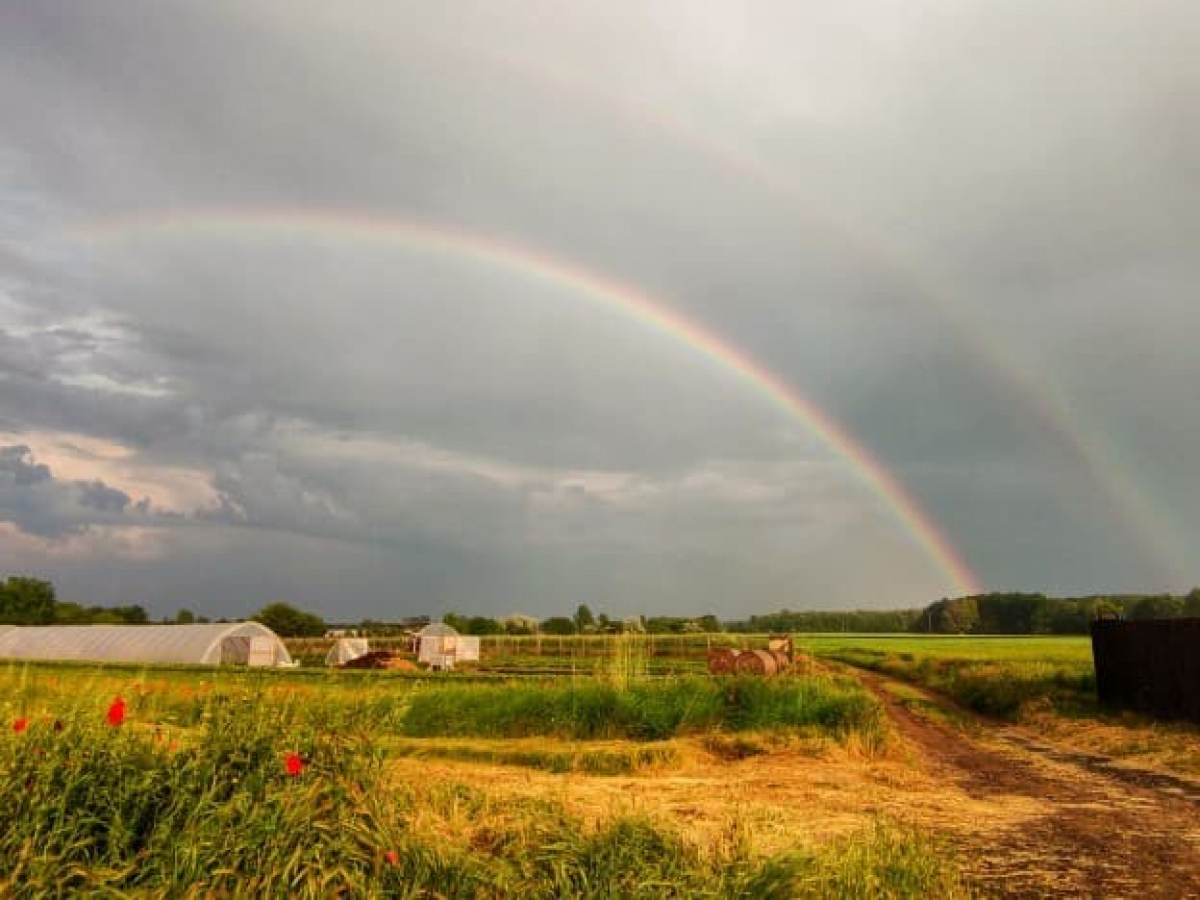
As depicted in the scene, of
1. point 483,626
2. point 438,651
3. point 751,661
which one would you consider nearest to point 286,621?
point 483,626

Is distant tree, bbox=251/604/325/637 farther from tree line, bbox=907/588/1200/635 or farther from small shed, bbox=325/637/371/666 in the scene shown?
tree line, bbox=907/588/1200/635

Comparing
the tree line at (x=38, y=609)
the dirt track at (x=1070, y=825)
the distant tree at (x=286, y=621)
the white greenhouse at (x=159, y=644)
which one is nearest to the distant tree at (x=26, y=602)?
the tree line at (x=38, y=609)

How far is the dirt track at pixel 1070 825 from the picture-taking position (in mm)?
6812

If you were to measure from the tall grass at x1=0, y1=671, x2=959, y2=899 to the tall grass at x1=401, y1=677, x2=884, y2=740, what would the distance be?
9.25 metres

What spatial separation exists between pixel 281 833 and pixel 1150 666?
19.6 metres

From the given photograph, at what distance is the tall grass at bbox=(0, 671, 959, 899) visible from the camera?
4.52 m

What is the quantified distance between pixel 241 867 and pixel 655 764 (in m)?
8.38

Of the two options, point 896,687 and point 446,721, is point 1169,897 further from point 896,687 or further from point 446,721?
point 896,687

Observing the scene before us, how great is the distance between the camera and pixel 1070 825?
29.4 feet

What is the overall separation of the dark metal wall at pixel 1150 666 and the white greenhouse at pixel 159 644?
36992 mm

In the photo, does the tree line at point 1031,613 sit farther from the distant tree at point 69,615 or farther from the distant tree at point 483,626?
the distant tree at point 69,615

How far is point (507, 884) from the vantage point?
4.82 metres

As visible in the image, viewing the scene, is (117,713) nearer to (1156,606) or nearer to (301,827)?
(301,827)

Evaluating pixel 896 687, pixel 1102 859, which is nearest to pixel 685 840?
pixel 1102 859
